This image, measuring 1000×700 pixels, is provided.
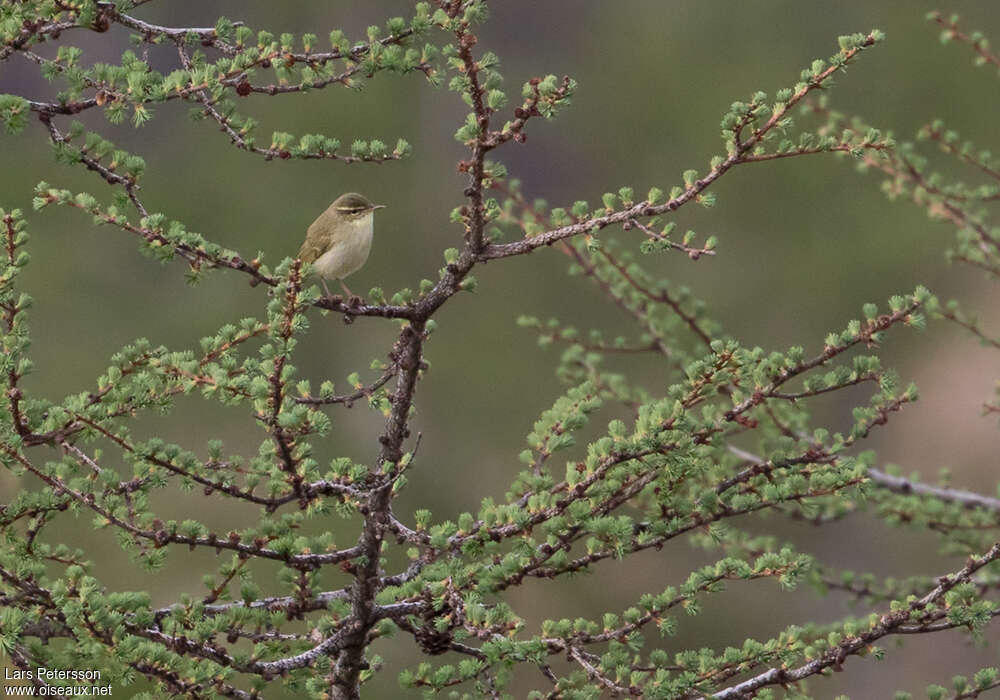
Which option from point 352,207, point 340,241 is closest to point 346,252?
point 340,241

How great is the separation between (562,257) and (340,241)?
429 inches

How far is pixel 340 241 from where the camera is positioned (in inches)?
231

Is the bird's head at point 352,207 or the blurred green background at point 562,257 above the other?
the blurred green background at point 562,257

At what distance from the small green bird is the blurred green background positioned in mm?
9226

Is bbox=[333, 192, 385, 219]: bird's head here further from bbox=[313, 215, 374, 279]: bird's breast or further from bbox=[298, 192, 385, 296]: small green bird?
bbox=[313, 215, 374, 279]: bird's breast

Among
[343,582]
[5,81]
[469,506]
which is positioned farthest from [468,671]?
[5,81]

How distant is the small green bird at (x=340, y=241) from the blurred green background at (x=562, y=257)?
9.23m

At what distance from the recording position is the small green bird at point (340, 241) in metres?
5.85

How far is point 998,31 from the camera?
61.6 feet

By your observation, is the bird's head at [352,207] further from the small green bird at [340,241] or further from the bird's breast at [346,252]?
the bird's breast at [346,252]

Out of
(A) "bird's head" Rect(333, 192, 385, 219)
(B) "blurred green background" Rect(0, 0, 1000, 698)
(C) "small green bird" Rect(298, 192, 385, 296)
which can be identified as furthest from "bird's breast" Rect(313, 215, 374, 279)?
(B) "blurred green background" Rect(0, 0, 1000, 698)

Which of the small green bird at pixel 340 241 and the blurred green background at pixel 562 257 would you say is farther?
the blurred green background at pixel 562 257

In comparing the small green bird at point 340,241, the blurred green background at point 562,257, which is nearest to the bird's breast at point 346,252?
the small green bird at point 340,241

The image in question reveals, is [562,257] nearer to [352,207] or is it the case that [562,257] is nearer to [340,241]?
[352,207]
